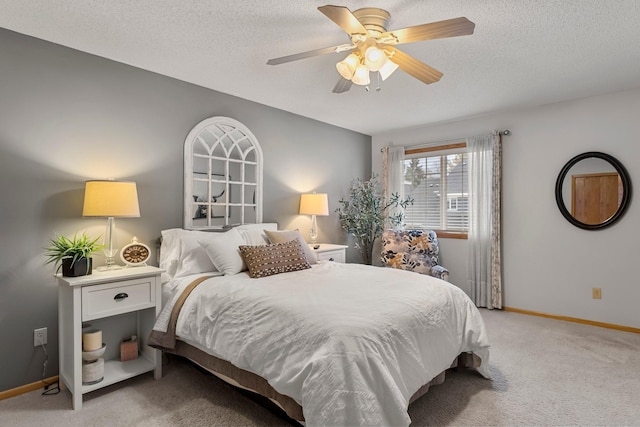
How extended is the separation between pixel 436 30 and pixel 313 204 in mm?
2576

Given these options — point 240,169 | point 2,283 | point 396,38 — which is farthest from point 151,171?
point 396,38

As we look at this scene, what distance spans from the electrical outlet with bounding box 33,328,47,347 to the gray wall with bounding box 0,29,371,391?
3cm

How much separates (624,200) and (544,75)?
1592 mm

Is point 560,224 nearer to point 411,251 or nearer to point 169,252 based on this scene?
point 411,251

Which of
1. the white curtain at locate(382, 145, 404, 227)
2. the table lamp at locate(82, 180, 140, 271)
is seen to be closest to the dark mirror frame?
the white curtain at locate(382, 145, 404, 227)

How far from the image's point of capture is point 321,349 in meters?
1.61

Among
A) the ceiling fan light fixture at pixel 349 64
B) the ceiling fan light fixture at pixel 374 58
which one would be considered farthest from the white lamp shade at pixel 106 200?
the ceiling fan light fixture at pixel 374 58

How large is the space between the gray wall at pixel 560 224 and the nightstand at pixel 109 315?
12.3 ft

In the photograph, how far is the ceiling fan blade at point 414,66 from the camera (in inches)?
86.3

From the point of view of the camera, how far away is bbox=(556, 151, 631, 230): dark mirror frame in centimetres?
353

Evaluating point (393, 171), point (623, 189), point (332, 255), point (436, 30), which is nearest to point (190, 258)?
point (332, 255)

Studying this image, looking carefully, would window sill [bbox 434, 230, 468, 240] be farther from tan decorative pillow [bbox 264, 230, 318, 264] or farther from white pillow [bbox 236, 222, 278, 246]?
white pillow [bbox 236, 222, 278, 246]

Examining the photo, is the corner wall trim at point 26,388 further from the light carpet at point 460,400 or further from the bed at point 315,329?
the bed at point 315,329

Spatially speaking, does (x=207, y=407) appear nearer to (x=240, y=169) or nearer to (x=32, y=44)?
(x=240, y=169)
